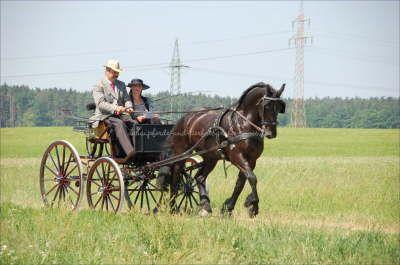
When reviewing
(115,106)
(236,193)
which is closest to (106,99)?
(115,106)

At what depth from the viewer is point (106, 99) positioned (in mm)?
11258

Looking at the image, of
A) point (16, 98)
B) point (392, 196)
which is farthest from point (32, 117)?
point (392, 196)

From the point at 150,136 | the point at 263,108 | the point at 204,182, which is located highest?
the point at 263,108

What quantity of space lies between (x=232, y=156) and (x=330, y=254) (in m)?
3.12

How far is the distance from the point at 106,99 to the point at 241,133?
2.66 metres

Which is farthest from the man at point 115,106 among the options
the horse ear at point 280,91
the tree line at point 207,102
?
the tree line at point 207,102

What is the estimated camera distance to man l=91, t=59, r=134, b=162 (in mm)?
10891

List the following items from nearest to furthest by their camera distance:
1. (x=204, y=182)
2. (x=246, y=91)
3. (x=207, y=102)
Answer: (x=246, y=91) → (x=204, y=182) → (x=207, y=102)

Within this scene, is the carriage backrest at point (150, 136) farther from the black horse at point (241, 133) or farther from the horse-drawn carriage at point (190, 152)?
the black horse at point (241, 133)

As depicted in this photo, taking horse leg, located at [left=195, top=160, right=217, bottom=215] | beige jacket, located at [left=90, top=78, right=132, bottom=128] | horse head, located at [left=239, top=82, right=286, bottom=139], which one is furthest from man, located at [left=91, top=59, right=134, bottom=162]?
horse head, located at [left=239, top=82, right=286, bottom=139]

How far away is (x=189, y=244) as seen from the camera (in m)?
7.64

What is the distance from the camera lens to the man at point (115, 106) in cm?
1089

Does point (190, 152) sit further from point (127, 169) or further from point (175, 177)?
point (127, 169)

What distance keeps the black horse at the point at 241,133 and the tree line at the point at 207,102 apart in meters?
88.1
